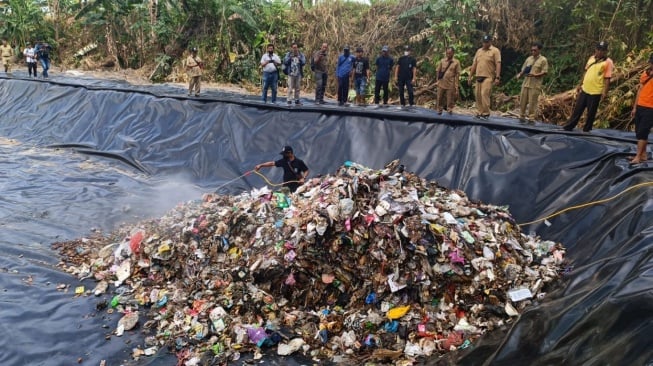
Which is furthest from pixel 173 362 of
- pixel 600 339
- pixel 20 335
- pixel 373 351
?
pixel 600 339

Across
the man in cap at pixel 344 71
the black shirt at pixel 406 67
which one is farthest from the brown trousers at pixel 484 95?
the man in cap at pixel 344 71

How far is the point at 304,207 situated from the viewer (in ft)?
15.0

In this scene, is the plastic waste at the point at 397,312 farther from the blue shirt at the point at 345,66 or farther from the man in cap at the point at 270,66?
the blue shirt at the point at 345,66

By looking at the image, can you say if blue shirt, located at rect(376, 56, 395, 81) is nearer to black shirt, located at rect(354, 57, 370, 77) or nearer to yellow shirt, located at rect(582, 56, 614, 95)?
black shirt, located at rect(354, 57, 370, 77)

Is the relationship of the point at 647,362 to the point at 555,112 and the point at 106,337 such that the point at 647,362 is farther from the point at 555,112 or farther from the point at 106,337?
the point at 555,112

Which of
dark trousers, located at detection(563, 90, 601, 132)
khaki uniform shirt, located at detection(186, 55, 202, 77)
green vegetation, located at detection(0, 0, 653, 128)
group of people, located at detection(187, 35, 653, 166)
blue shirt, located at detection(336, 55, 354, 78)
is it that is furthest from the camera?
green vegetation, located at detection(0, 0, 653, 128)

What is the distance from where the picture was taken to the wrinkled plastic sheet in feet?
9.73

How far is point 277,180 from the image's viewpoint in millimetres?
7234

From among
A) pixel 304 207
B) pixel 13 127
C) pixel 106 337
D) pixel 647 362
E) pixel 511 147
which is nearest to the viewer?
pixel 647 362

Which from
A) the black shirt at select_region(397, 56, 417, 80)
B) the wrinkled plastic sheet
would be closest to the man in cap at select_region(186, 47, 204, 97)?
the wrinkled plastic sheet

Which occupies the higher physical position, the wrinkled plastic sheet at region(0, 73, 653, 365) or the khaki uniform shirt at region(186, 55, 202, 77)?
the khaki uniform shirt at region(186, 55, 202, 77)

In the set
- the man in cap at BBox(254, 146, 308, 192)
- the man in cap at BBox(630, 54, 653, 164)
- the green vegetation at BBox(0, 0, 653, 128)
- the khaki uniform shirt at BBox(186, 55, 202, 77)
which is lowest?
the man in cap at BBox(254, 146, 308, 192)

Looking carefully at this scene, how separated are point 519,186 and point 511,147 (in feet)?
2.13

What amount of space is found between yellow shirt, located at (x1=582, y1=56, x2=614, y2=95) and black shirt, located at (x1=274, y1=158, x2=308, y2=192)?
4010 mm
